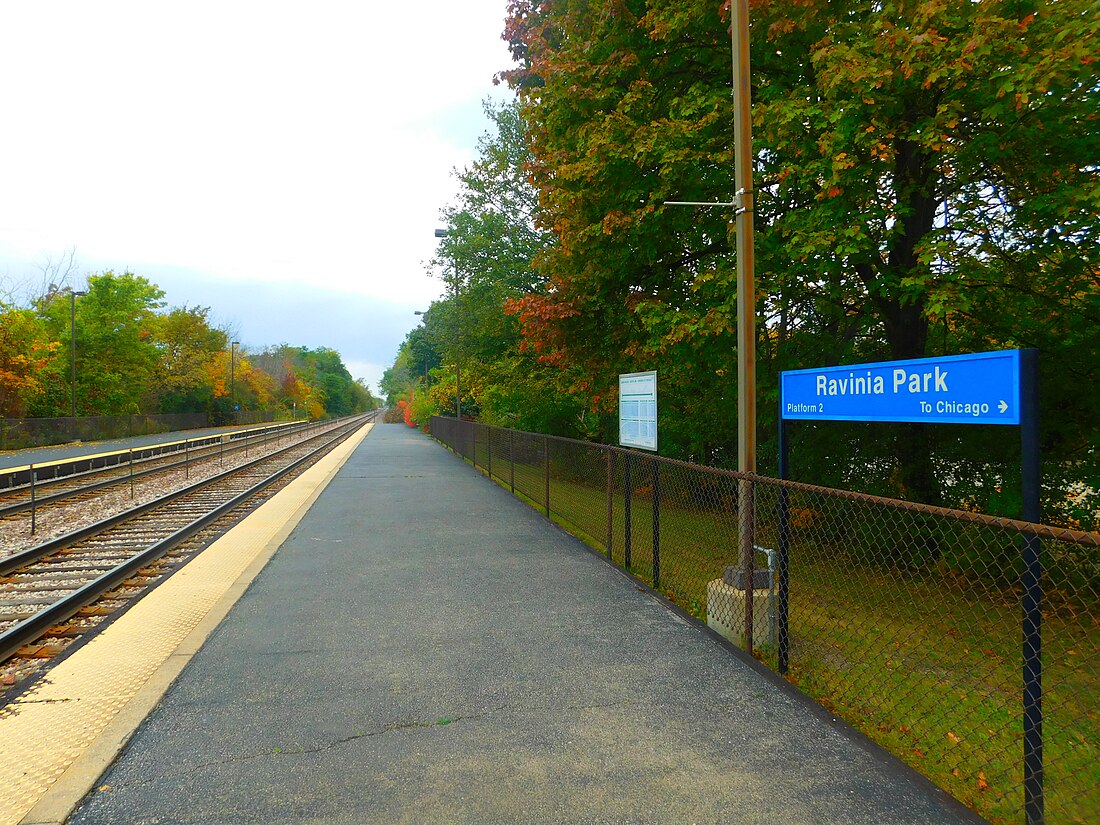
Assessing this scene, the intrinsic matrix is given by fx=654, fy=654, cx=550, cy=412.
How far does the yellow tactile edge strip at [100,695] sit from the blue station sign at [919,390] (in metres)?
4.83

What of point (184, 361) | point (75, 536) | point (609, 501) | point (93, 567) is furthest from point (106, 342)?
point (609, 501)

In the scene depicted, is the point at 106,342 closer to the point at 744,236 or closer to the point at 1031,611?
the point at 744,236

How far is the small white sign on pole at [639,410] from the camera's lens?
731cm

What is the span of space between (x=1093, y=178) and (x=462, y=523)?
9.19 m

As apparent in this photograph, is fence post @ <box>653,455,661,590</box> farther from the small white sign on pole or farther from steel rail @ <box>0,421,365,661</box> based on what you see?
steel rail @ <box>0,421,365,661</box>

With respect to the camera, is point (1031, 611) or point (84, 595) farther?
point (84, 595)

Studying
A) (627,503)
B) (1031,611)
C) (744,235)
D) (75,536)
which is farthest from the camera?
(75,536)

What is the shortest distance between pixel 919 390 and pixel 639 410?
13.3 ft

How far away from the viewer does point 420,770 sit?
3.44 m

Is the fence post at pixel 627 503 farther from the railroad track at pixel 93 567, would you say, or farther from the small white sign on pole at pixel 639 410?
the railroad track at pixel 93 567

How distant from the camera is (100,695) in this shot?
435 cm

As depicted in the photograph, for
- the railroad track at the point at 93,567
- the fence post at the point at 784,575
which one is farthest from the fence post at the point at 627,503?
the railroad track at the point at 93,567

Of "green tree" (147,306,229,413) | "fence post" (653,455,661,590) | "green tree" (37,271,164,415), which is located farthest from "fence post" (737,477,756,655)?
"green tree" (147,306,229,413)

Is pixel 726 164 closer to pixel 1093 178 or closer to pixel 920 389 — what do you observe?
pixel 1093 178
